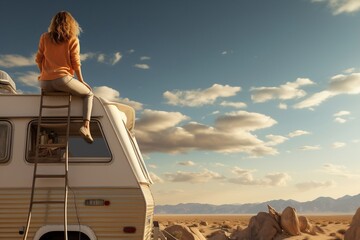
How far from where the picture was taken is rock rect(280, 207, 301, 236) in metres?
26.2

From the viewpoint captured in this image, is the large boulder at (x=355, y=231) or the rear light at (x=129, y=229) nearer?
the rear light at (x=129, y=229)

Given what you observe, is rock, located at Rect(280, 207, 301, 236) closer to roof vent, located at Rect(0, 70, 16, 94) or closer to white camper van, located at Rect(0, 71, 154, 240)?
white camper van, located at Rect(0, 71, 154, 240)

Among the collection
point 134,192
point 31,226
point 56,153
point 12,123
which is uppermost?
point 12,123

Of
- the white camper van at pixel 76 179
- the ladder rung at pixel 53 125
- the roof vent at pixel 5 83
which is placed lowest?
the white camper van at pixel 76 179

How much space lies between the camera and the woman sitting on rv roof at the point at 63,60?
297 inches

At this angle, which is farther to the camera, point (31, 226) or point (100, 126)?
point (100, 126)

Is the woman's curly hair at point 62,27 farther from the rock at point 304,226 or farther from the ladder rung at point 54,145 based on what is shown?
the rock at point 304,226

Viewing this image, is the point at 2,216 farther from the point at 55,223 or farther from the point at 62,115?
the point at 62,115

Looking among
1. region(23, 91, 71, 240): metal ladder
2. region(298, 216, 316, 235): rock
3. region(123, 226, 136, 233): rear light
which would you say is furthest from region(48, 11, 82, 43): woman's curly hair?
region(298, 216, 316, 235): rock

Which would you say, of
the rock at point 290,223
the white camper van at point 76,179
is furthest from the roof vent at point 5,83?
the rock at point 290,223

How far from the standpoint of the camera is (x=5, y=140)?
7.51 meters

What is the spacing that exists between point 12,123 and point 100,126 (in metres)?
1.49

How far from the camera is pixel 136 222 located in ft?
24.0

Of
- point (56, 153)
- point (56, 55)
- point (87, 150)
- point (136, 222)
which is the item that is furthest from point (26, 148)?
point (136, 222)
